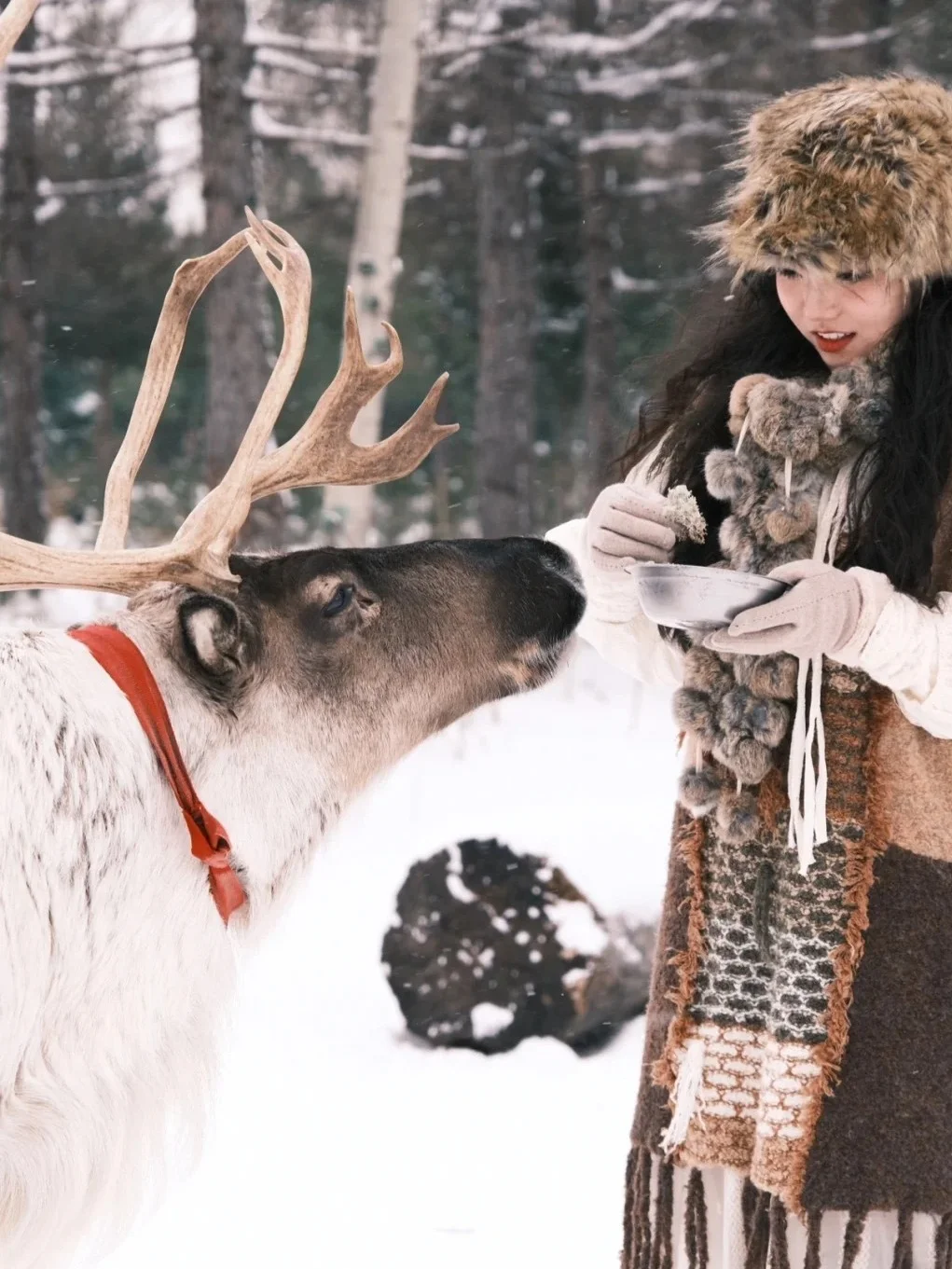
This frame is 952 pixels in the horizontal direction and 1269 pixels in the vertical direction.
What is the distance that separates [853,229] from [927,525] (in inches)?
16.3

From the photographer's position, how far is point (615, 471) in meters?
2.38

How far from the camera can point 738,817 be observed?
5.95 ft

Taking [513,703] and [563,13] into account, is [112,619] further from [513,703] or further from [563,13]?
[563,13]

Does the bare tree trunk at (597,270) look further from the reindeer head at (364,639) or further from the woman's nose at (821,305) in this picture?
the woman's nose at (821,305)

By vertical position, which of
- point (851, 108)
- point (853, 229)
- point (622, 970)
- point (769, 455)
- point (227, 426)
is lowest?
point (622, 970)

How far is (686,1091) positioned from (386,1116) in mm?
1845

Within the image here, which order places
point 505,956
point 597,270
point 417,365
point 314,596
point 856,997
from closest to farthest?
point 856,997, point 314,596, point 505,956, point 597,270, point 417,365

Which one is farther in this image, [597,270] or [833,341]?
[597,270]

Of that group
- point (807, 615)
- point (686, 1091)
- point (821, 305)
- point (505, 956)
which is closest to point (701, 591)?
point (807, 615)

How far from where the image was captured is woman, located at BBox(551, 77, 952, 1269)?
172cm

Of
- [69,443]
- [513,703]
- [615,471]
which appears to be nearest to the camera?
[615,471]

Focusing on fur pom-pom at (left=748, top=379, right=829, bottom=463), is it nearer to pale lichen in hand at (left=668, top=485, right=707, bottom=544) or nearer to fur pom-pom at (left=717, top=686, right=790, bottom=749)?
pale lichen in hand at (left=668, top=485, right=707, bottom=544)

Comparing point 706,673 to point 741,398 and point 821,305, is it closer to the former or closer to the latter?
point 741,398

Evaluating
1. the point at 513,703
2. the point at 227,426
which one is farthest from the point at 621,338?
the point at 227,426
